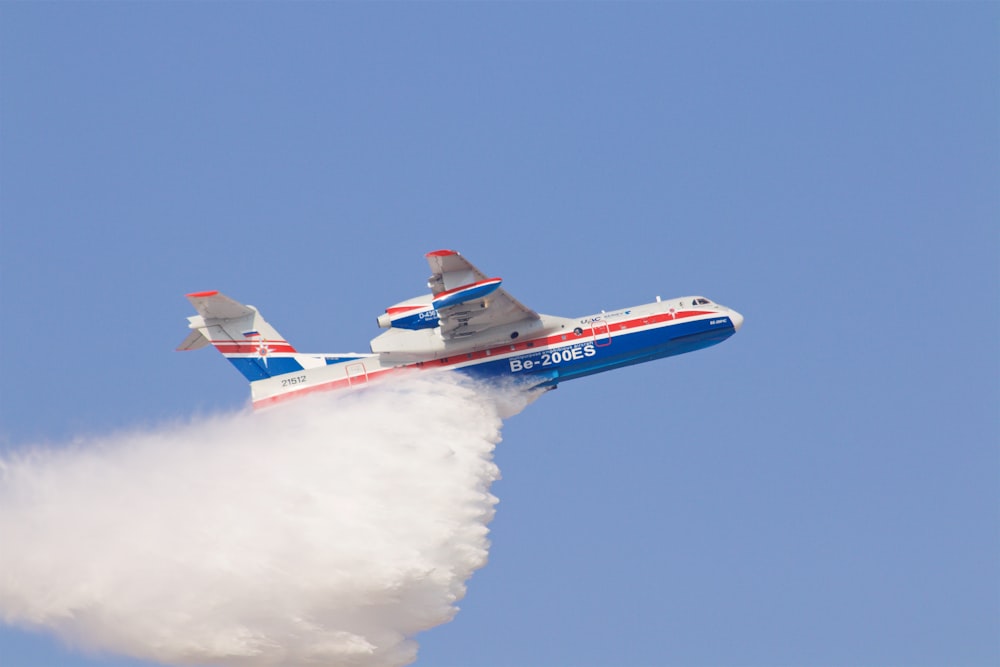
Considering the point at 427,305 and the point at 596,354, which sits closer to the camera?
the point at 427,305

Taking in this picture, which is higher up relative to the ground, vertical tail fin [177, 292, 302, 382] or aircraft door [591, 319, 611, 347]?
vertical tail fin [177, 292, 302, 382]

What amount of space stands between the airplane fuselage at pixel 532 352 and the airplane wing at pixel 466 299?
0.33m

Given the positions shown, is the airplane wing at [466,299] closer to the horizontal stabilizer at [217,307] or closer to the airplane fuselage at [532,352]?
the airplane fuselage at [532,352]

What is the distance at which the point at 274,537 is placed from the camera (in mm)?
31156

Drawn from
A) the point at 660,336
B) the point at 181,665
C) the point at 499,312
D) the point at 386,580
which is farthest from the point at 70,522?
the point at 660,336

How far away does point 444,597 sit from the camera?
31.2 m

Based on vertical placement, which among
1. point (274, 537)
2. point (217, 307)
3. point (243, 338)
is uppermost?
point (217, 307)

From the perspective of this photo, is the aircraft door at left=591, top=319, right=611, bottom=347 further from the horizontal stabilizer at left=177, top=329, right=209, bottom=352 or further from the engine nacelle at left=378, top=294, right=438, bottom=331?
the horizontal stabilizer at left=177, top=329, right=209, bottom=352

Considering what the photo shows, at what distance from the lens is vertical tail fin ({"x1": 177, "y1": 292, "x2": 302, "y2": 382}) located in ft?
113

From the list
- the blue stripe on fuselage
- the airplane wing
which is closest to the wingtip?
the airplane wing

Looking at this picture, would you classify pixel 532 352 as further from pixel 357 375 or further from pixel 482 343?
pixel 357 375

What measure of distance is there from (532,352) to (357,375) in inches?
155

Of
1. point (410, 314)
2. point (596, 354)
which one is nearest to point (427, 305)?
point (410, 314)

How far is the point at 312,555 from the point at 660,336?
30.4ft
